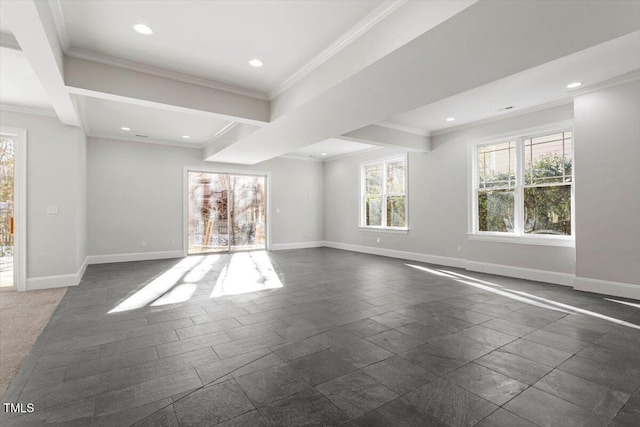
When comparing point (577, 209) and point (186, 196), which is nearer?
point (577, 209)

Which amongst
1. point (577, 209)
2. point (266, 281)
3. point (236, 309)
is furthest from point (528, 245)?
Result: point (236, 309)

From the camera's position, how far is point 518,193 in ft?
18.7

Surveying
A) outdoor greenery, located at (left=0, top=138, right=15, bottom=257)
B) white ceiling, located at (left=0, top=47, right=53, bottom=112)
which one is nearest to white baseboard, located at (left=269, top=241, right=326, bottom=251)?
outdoor greenery, located at (left=0, top=138, right=15, bottom=257)

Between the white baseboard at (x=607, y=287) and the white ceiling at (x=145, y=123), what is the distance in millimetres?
6334

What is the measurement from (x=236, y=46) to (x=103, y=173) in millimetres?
5592

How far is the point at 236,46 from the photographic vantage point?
3.31 meters

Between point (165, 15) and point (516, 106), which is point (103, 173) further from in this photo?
point (516, 106)

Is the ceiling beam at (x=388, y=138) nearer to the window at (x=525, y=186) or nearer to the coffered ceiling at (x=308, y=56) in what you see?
the coffered ceiling at (x=308, y=56)

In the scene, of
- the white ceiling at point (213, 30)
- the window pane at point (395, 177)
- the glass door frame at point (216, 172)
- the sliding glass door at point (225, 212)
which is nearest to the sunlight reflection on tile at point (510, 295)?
the window pane at point (395, 177)

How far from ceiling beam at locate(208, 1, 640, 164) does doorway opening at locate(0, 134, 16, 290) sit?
429 centimetres

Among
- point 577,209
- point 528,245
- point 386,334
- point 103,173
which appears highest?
point 103,173

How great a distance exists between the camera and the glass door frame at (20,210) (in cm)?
478

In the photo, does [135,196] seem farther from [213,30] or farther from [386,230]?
[386,230]

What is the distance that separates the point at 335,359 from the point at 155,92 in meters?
3.67
